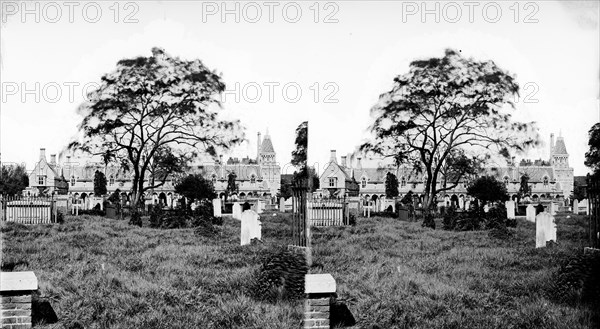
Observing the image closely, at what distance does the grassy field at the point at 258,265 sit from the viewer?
6203 mm

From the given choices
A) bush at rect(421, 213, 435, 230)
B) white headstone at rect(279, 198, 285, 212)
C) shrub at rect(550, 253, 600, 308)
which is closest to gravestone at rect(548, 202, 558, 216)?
shrub at rect(550, 253, 600, 308)

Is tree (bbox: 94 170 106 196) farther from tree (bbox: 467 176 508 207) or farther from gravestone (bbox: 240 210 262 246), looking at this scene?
tree (bbox: 467 176 508 207)

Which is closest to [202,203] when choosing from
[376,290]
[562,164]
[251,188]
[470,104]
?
[251,188]

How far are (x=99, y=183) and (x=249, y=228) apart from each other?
1.70m

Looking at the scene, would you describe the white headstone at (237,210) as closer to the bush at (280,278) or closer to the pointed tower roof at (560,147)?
the bush at (280,278)

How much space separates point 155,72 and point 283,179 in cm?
177

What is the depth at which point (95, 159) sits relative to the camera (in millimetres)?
6883

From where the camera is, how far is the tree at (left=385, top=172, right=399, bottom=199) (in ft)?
22.4

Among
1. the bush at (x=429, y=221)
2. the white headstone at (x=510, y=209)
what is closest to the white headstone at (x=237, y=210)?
the bush at (x=429, y=221)

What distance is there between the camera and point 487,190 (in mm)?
6754

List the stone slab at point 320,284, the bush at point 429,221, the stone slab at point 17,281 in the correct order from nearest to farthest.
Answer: the stone slab at point 17,281
the stone slab at point 320,284
the bush at point 429,221

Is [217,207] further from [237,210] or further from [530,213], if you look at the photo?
[530,213]

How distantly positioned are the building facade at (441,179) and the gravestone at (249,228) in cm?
79

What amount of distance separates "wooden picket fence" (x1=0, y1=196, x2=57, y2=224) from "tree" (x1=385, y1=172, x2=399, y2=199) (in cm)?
362
